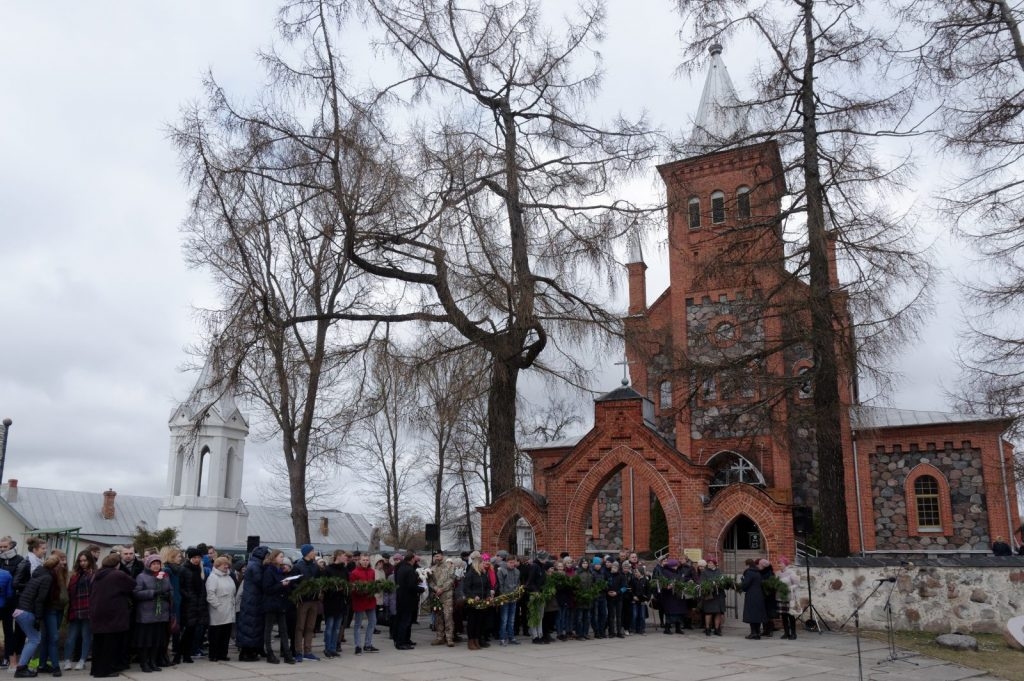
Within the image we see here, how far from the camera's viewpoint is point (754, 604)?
1489cm

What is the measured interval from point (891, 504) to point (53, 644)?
941 inches

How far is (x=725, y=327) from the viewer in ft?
63.7

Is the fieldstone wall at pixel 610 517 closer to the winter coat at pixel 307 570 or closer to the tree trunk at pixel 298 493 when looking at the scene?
the tree trunk at pixel 298 493

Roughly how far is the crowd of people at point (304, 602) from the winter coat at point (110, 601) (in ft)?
0.05

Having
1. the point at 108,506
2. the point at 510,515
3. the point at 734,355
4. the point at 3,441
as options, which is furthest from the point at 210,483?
the point at 734,355

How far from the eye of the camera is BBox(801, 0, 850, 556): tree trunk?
16.7m

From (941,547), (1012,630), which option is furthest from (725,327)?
(941,547)

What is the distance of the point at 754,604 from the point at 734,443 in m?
12.6

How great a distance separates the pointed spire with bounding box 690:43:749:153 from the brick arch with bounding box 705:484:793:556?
7531 mm

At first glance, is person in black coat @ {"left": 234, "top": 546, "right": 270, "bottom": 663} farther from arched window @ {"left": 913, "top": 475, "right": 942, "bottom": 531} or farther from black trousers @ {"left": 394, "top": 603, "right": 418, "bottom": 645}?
arched window @ {"left": 913, "top": 475, "right": 942, "bottom": 531}

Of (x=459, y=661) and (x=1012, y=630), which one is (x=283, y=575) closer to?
(x=459, y=661)

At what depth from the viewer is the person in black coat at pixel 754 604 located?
585 inches

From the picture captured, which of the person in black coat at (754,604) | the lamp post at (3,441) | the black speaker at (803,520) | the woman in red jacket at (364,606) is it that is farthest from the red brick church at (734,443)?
the lamp post at (3,441)

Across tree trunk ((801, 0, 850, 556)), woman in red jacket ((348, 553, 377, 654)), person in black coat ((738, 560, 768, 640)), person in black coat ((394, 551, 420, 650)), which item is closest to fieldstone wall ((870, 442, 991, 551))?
tree trunk ((801, 0, 850, 556))
